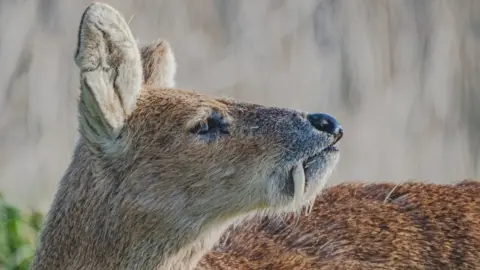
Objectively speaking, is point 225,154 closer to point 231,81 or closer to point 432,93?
point 231,81

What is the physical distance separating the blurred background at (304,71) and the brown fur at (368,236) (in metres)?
3.24

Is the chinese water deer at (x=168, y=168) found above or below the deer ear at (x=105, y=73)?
below

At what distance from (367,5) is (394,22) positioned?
0.30m

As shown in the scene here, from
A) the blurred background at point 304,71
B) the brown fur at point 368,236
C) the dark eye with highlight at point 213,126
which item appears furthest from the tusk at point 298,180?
the blurred background at point 304,71

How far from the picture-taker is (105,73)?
20.0 ft

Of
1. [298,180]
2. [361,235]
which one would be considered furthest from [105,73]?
[361,235]

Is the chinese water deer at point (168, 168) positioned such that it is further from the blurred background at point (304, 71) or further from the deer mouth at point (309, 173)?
the blurred background at point (304, 71)

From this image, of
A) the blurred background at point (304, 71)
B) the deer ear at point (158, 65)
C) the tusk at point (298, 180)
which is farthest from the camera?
the blurred background at point (304, 71)

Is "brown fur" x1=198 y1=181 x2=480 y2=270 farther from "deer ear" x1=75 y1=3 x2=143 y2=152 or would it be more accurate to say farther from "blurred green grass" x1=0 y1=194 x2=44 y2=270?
"blurred green grass" x1=0 y1=194 x2=44 y2=270

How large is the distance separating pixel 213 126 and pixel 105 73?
1.79ft

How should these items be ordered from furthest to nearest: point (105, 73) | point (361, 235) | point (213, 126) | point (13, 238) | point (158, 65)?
1. point (13, 238)
2. point (361, 235)
3. point (158, 65)
4. point (213, 126)
5. point (105, 73)

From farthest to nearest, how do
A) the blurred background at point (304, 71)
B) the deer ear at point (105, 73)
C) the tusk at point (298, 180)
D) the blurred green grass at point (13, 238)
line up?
the blurred background at point (304, 71)
the blurred green grass at point (13, 238)
the tusk at point (298, 180)
the deer ear at point (105, 73)

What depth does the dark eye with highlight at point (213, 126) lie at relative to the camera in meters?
6.21

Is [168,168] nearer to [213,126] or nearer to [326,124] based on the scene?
[213,126]
